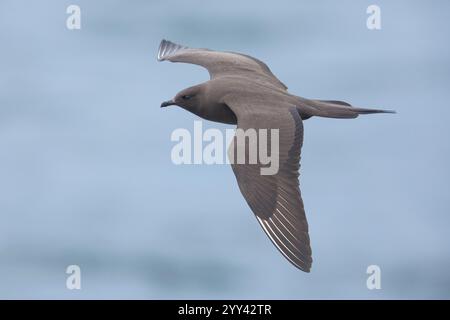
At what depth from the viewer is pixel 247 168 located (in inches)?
383

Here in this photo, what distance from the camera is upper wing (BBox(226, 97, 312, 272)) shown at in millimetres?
9312

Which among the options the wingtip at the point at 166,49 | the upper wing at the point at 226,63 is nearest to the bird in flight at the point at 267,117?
the upper wing at the point at 226,63

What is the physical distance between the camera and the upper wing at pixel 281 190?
30.6ft

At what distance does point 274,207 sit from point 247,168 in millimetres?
388

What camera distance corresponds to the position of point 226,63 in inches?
466

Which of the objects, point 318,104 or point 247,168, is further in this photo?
point 318,104

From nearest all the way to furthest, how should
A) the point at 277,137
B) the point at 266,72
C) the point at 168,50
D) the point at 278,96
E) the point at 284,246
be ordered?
the point at 284,246 < the point at 277,137 < the point at 278,96 < the point at 266,72 < the point at 168,50

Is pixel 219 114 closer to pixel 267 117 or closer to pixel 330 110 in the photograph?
pixel 267 117

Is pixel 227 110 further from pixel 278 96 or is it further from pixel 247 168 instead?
pixel 247 168

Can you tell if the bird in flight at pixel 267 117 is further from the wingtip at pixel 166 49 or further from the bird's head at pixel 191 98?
the wingtip at pixel 166 49

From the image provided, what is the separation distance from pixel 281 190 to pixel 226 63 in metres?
2.49

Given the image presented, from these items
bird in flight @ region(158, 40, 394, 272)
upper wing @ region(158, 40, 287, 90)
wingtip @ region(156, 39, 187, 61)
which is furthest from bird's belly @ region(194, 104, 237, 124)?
wingtip @ region(156, 39, 187, 61)

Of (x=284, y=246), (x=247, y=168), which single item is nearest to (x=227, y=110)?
(x=247, y=168)

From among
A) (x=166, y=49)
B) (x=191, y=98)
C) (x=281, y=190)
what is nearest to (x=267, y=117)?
(x=281, y=190)
